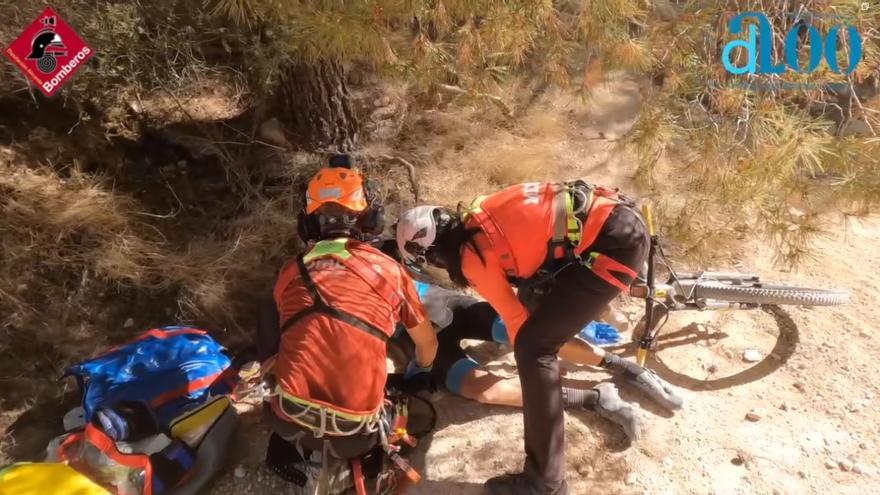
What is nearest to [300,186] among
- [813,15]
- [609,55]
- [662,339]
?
[609,55]

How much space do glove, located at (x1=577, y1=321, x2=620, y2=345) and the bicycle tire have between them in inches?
17.6

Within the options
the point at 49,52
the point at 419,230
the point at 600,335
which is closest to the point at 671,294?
the point at 600,335

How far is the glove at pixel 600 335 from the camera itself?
2807 millimetres

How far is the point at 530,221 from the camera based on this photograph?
6.45 ft

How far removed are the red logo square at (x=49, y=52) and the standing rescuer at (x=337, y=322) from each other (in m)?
1.67

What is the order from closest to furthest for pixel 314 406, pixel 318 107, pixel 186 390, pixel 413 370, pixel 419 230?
pixel 314 406
pixel 419 230
pixel 186 390
pixel 413 370
pixel 318 107

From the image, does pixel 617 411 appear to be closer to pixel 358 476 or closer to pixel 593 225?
pixel 593 225

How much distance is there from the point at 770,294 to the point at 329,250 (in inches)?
85.9

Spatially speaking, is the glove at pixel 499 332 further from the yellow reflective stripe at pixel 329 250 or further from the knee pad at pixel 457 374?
the yellow reflective stripe at pixel 329 250

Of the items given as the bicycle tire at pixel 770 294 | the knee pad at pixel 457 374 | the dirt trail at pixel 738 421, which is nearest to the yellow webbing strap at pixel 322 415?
the dirt trail at pixel 738 421

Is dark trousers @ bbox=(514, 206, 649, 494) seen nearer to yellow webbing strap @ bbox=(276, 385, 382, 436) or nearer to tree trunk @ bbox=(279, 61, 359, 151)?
yellow webbing strap @ bbox=(276, 385, 382, 436)

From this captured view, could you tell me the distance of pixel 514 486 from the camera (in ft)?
6.63

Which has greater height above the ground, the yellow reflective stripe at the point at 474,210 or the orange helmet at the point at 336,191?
the orange helmet at the point at 336,191

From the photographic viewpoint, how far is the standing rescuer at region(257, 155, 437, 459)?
5.98 ft
